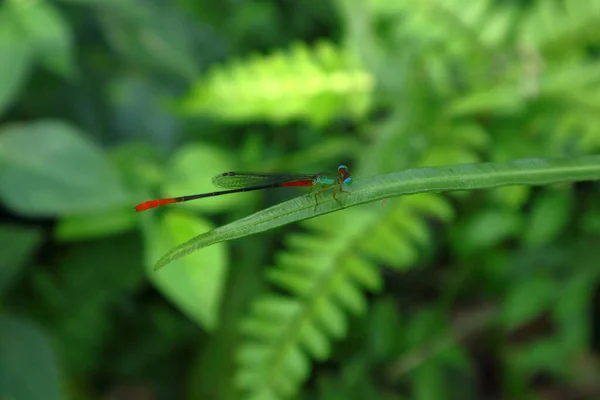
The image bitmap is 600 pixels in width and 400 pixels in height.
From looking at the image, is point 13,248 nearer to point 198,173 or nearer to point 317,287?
point 198,173

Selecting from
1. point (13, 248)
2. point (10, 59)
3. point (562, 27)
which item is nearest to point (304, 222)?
point (13, 248)

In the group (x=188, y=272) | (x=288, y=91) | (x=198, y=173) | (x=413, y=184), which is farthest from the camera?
(x=288, y=91)

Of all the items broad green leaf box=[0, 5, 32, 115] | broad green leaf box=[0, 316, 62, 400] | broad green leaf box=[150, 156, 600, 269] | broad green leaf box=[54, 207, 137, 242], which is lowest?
broad green leaf box=[150, 156, 600, 269]

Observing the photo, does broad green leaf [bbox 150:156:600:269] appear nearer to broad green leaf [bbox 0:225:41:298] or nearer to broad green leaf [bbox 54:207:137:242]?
broad green leaf [bbox 54:207:137:242]

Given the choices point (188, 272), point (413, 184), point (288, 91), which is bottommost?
point (413, 184)

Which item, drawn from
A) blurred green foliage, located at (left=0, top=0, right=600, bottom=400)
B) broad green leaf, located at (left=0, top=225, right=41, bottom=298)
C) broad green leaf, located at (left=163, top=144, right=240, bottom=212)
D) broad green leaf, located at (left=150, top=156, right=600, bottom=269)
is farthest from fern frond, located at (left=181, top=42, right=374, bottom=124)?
broad green leaf, located at (left=150, top=156, right=600, bottom=269)

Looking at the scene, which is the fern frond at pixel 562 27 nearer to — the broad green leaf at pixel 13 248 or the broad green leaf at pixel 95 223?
the broad green leaf at pixel 95 223
